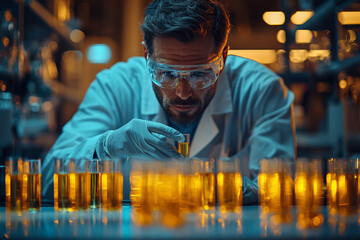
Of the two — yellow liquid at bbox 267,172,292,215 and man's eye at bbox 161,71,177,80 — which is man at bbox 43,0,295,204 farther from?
yellow liquid at bbox 267,172,292,215

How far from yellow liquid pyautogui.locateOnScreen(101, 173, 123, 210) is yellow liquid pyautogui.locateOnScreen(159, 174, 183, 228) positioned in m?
0.25

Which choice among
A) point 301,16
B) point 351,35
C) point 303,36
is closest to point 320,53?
point 303,36

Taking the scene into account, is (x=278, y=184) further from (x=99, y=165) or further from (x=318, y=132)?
(x=318, y=132)

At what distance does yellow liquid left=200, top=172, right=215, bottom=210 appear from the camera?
1.34 metres

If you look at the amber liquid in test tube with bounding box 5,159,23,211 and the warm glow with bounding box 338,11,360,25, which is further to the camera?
the warm glow with bounding box 338,11,360,25

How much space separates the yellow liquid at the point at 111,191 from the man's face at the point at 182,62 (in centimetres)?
46

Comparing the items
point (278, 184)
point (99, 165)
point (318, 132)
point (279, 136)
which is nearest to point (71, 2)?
point (318, 132)

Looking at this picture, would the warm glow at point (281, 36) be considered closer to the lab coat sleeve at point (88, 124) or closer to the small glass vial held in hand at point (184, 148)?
the lab coat sleeve at point (88, 124)

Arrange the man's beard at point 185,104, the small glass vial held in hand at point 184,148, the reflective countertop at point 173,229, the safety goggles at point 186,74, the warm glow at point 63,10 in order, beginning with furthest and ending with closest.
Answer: the warm glow at point 63,10 < the man's beard at point 185,104 < the safety goggles at point 186,74 < the small glass vial held in hand at point 184,148 < the reflective countertop at point 173,229

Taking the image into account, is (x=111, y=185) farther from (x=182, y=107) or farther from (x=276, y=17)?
(x=276, y=17)

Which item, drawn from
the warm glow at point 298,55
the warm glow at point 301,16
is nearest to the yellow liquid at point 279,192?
the warm glow at point 301,16

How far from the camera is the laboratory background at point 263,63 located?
2514mm

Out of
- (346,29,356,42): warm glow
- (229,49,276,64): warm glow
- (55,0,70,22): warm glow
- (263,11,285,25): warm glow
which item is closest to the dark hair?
(229,49,276,64): warm glow

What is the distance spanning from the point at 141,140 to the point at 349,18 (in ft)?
5.98
